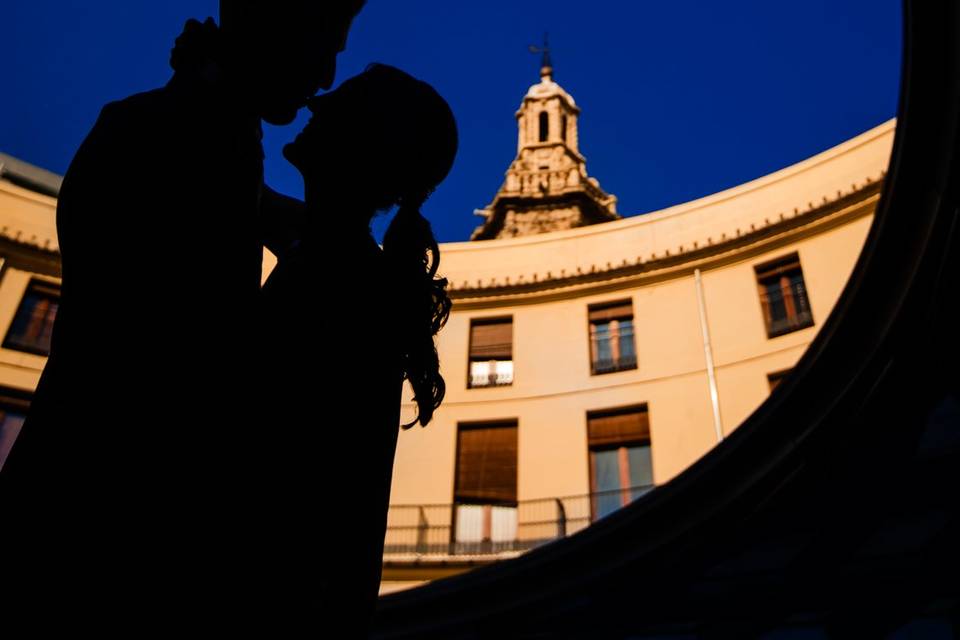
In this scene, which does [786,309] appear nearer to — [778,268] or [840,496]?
[778,268]

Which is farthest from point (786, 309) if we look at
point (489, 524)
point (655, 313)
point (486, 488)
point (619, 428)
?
point (489, 524)

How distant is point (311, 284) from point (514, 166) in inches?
1746

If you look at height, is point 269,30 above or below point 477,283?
below

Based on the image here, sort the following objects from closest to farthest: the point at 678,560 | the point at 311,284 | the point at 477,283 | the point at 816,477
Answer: the point at 311,284, the point at 816,477, the point at 678,560, the point at 477,283

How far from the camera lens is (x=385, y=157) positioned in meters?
1.56

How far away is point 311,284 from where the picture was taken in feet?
4.81

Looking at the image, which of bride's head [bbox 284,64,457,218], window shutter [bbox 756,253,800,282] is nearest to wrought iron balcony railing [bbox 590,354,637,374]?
window shutter [bbox 756,253,800,282]

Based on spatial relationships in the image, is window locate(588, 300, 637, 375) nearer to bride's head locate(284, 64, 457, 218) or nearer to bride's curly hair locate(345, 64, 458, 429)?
bride's curly hair locate(345, 64, 458, 429)

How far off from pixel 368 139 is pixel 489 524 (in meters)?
16.0

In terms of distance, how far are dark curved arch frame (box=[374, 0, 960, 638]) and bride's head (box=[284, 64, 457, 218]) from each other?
4075mm

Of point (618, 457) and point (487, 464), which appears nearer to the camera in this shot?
point (618, 457)

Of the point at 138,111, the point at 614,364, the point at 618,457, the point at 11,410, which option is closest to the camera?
the point at 138,111

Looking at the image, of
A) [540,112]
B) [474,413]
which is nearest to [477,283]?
[474,413]

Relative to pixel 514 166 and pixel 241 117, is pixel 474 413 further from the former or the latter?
pixel 514 166
